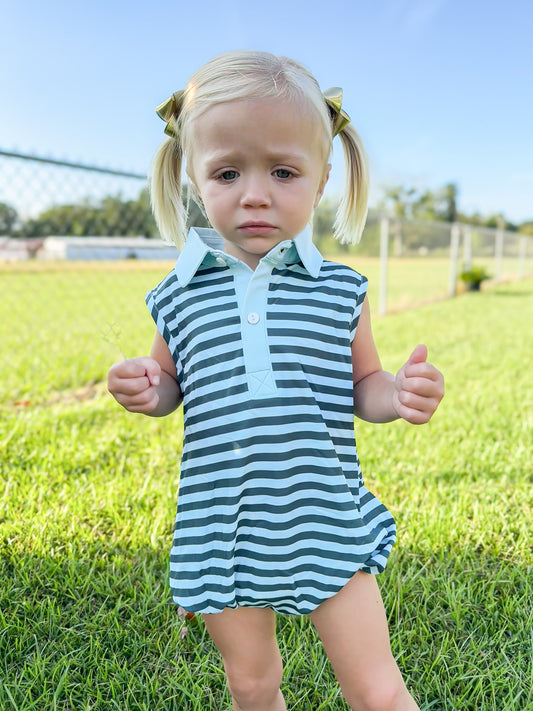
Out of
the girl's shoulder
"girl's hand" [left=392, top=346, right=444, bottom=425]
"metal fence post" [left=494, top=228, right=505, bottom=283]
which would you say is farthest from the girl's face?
"metal fence post" [left=494, top=228, right=505, bottom=283]

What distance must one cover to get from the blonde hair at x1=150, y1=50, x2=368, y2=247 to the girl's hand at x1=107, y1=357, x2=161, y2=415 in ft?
1.44

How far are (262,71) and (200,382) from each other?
1.96ft

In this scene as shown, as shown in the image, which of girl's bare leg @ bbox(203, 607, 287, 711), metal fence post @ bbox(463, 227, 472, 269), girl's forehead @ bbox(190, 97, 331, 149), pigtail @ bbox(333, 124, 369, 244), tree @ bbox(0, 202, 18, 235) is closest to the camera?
girl's forehead @ bbox(190, 97, 331, 149)

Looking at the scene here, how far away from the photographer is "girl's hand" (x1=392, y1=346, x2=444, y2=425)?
1.15m

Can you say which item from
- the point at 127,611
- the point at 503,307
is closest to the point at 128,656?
the point at 127,611

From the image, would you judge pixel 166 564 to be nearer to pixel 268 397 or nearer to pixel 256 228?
pixel 268 397

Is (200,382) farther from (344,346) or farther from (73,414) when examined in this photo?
(73,414)

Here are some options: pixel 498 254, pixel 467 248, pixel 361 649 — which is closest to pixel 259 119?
pixel 361 649

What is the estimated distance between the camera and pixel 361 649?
3.82 feet

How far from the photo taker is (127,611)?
185cm

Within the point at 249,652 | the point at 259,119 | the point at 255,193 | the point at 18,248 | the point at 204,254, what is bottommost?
the point at 249,652

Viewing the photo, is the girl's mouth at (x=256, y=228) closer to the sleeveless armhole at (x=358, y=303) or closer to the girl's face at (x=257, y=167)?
the girl's face at (x=257, y=167)

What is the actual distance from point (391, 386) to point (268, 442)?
293 mm

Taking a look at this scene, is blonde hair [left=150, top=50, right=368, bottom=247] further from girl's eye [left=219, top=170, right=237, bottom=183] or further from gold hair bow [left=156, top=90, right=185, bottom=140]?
girl's eye [left=219, top=170, right=237, bottom=183]
